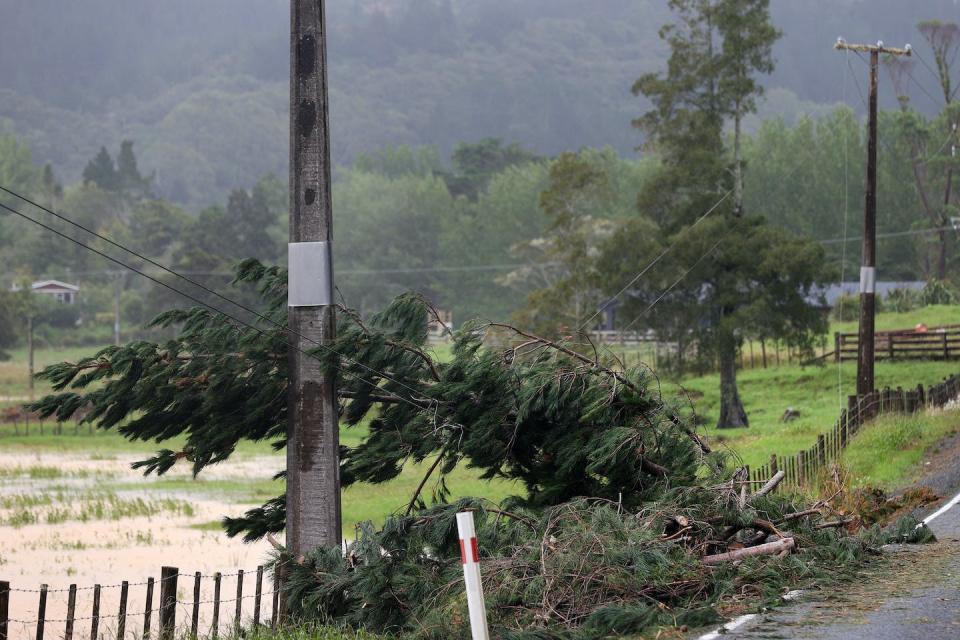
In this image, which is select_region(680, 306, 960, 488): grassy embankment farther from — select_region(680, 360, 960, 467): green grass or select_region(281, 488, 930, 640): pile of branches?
select_region(281, 488, 930, 640): pile of branches

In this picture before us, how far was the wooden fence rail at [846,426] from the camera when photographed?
2153 cm

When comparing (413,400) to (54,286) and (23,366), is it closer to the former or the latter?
(23,366)

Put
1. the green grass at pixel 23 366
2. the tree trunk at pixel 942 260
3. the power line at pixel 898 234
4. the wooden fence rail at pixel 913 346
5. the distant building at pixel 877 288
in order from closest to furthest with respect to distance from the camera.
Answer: the wooden fence rail at pixel 913 346 < the green grass at pixel 23 366 < the tree trunk at pixel 942 260 < the power line at pixel 898 234 < the distant building at pixel 877 288

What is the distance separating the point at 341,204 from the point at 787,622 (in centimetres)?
11931

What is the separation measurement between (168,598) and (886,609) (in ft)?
23.4

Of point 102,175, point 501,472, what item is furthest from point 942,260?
point 102,175

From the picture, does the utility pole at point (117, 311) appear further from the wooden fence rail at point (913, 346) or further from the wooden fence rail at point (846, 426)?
the wooden fence rail at point (846, 426)

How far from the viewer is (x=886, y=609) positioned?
379 inches

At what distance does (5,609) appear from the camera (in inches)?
449

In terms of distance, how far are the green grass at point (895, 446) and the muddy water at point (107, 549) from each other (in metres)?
10.7

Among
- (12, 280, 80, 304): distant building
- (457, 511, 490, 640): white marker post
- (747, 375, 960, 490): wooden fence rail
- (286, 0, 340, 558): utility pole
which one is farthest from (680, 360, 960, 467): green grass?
(12, 280, 80, 304): distant building

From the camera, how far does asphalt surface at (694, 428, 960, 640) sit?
8.80 metres

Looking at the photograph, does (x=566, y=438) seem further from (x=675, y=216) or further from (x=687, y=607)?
(x=675, y=216)

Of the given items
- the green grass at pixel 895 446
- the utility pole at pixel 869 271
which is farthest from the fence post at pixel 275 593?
the utility pole at pixel 869 271
